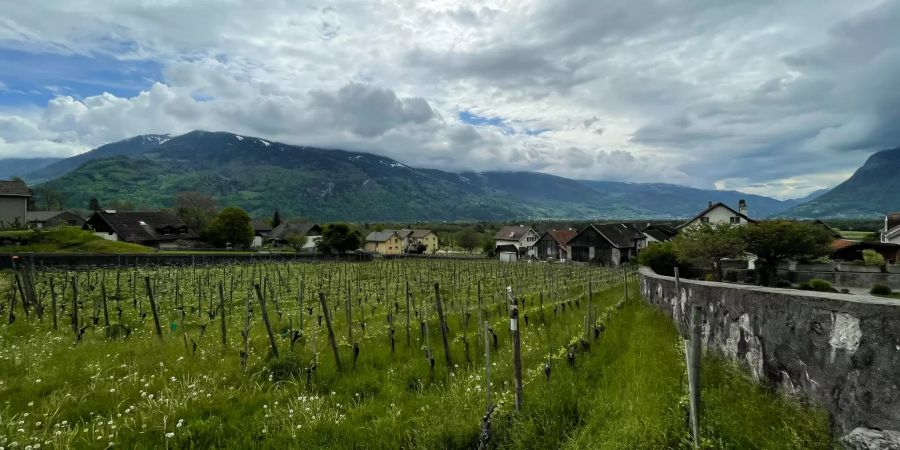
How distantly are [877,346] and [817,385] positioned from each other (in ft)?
2.71

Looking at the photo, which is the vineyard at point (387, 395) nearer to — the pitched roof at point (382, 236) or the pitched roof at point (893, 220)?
the pitched roof at point (893, 220)

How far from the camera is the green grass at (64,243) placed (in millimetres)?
44969

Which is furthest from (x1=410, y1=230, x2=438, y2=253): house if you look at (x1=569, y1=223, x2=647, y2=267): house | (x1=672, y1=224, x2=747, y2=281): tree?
(x1=672, y1=224, x2=747, y2=281): tree

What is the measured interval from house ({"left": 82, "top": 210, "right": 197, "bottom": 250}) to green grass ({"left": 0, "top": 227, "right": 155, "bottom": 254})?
15.3m

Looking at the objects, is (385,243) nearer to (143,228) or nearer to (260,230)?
(260,230)

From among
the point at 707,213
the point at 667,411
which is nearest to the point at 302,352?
the point at 667,411

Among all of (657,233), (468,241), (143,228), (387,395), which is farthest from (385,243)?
(387,395)

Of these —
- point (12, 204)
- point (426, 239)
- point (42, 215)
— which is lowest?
point (426, 239)

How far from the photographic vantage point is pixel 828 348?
420 centimetres

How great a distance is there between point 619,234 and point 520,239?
97.6ft

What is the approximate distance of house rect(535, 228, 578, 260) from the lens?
8262 centimetres

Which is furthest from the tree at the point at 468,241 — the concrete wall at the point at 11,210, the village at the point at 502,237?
the concrete wall at the point at 11,210

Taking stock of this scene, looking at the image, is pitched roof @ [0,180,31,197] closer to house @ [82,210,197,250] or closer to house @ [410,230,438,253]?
house @ [82,210,197,250]

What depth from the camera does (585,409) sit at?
5.82 m
